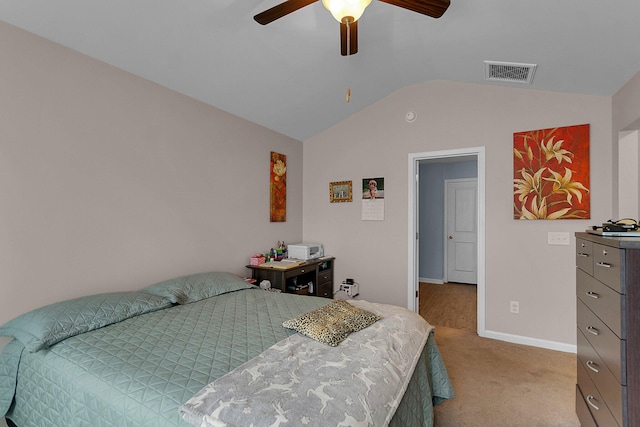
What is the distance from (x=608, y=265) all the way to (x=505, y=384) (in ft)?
4.63

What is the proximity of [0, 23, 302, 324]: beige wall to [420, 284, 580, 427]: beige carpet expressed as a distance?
231 cm

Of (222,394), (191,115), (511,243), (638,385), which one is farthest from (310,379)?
(511,243)

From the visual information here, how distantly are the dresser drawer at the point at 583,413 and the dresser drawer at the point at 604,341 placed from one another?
385mm

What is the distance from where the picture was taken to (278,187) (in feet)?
12.8

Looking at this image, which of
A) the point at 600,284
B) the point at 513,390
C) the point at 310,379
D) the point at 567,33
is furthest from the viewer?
the point at 513,390

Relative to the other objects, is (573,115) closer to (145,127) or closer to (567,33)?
(567,33)

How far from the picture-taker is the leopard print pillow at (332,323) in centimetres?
159

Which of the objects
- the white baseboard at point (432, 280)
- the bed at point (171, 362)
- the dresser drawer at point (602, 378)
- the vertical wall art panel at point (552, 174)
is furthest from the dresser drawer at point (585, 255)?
the white baseboard at point (432, 280)

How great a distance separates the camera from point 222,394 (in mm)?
1110

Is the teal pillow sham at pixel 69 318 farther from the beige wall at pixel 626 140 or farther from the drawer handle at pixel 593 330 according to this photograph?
the beige wall at pixel 626 140

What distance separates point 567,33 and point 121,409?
323cm

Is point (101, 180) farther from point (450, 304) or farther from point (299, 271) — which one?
point (450, 304)

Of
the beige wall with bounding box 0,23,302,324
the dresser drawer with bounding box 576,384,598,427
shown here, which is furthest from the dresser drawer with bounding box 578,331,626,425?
the beige wall with bounding box 0,23,302,324

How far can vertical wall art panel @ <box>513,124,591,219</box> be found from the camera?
2.82 metres
